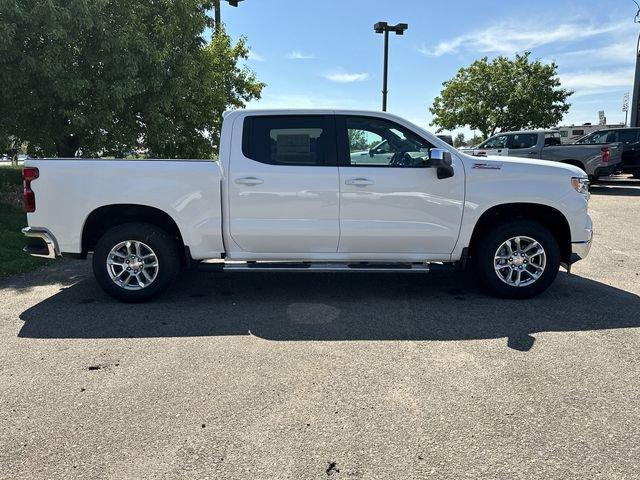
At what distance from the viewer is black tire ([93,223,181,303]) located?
17.3 feet

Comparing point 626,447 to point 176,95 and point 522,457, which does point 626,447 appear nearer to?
point 522,457

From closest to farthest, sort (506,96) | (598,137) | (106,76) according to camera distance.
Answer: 1. (106,76)
2. (598,137)
3. (506,96)

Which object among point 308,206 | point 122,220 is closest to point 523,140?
point 308,206

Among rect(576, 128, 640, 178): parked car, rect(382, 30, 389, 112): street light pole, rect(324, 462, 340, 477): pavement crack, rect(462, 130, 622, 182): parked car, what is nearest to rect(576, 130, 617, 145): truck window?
rect(576, 128, 640, 178): parked car

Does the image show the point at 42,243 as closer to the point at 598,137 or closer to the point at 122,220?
the point at 122,220

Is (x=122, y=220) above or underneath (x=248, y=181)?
underneath

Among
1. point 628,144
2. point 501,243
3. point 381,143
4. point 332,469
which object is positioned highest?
point 628,144

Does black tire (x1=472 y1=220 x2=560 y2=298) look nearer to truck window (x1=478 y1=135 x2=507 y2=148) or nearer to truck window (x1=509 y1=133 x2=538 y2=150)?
truck window (x1=509 y1=133 x2=538 y2=150)

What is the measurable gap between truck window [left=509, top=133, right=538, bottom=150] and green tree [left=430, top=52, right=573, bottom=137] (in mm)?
13625

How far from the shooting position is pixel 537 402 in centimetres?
334

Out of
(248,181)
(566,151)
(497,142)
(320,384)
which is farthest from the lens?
(497,142)

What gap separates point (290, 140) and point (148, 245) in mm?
1812

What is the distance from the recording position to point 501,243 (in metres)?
5.39

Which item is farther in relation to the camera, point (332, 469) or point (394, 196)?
point (394, 196)
